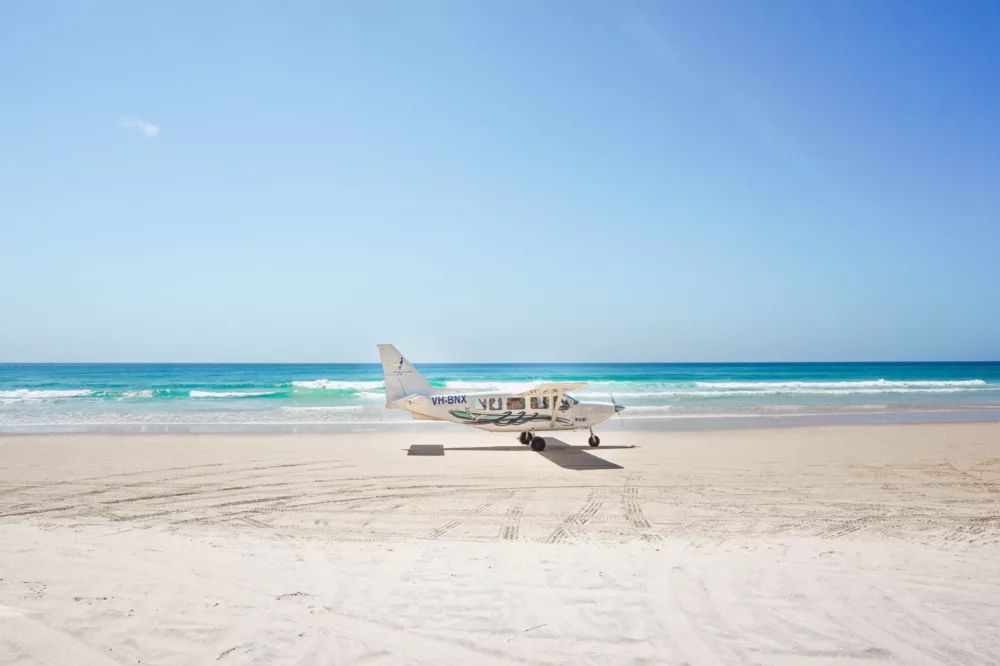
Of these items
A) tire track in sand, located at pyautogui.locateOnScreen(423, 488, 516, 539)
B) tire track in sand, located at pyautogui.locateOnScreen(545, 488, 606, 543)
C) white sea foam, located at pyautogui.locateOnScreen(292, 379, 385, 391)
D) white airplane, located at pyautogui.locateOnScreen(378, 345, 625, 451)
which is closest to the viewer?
tire track in sand, located at pyautogui.locateOnScreen(545, 488, 606, 543)

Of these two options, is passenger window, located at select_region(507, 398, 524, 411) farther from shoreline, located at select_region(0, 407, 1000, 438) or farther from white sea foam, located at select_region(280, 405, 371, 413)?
white sea foam, located at select_region(280, 405, 371, 413)

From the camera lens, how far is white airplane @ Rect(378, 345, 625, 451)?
53.3 feet

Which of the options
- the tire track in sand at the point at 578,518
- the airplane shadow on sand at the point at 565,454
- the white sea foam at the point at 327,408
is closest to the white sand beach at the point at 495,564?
the tire track in sand at the point at 578,518

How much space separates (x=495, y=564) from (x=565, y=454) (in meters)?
9.64

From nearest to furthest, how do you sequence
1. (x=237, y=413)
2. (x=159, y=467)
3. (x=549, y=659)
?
(x=549, y=659), (x=159, y=467), (x=237, y=413)

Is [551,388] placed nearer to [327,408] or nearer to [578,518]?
[578,518]

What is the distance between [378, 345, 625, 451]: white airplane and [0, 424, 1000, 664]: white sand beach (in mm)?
3626

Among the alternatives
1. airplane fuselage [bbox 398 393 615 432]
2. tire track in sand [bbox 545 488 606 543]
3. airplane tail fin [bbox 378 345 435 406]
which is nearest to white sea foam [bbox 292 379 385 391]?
airplane tail fin [bbox 378 345 435 406]

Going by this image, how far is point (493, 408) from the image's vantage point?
16.3m

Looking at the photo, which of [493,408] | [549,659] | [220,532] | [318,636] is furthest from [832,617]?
[493,408]

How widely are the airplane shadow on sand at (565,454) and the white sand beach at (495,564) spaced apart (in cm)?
91

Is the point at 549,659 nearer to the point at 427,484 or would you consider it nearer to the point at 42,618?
the point at 42,618

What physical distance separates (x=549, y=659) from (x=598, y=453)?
11.6 meters

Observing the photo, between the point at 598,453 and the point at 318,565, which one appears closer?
the point at 318,565
